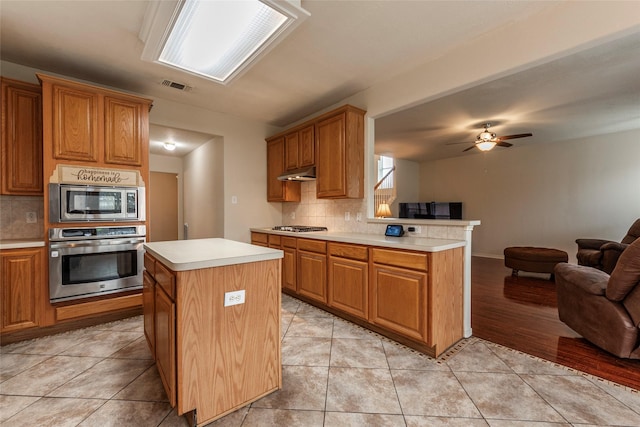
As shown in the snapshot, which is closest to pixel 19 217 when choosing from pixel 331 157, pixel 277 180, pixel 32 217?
pixel 32 217

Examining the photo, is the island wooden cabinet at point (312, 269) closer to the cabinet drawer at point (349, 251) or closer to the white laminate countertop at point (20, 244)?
the cabinet drawer at point (349, 251)

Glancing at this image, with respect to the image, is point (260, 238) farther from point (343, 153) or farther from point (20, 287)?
point (20, 287)

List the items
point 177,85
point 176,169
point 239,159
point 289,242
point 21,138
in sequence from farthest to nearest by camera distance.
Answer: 1. point 176,169
2. point 239,159
3. point 289,242
4. point 177,85
5. point 21,138

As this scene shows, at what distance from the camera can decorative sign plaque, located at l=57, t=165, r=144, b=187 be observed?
262 centimetres

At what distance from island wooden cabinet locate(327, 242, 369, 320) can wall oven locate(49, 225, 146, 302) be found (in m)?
2.07

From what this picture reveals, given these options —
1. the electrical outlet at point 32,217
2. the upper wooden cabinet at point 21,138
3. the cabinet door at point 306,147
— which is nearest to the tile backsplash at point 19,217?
the electrical outlet at point 32,217

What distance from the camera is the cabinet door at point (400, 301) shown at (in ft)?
7.16

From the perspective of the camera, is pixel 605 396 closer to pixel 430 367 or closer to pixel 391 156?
pixel 430 367

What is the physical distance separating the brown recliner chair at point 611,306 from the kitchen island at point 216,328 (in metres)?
2.53

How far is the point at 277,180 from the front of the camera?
14.3 feet

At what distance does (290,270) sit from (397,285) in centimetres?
164

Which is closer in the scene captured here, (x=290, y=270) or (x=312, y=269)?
(x=312, y=269)

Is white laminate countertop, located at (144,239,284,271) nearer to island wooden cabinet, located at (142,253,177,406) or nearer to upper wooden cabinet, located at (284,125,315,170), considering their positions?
island wooden cabinet, located at (142,253,177,406)

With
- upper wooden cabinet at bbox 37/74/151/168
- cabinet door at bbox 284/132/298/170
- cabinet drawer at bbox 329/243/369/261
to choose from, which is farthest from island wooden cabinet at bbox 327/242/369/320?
upper wooden cabinet at bbox 37/74/151/168
